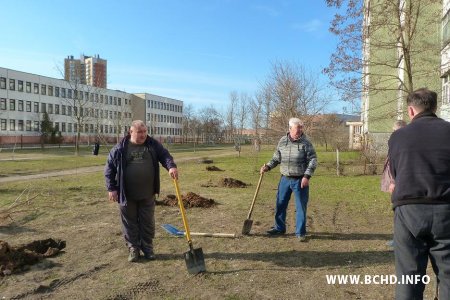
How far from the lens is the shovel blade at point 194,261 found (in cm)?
503

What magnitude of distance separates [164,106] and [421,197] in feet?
383

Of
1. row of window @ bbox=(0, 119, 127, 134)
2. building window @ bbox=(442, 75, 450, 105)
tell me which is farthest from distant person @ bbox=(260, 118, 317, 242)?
row of window @ bbox=(0, 119, 127, 134)

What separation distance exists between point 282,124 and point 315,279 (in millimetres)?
26163

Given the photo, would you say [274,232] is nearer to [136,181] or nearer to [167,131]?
[136,181]

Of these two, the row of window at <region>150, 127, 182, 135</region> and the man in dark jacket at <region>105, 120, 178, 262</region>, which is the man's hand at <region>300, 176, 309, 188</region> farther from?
the row of window at <region>150, 127, 182, 135</region>

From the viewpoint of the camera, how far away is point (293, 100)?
101 ft

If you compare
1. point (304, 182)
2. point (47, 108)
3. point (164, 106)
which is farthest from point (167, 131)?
point (304, 182)

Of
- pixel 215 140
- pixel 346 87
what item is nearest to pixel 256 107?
pixel 346 87

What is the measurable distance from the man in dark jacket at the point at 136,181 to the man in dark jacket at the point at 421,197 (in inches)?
117

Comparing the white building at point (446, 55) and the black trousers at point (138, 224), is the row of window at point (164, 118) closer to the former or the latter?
the white building at point (446, 55)

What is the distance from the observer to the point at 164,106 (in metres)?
118

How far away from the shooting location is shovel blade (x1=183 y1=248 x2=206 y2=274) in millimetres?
5027

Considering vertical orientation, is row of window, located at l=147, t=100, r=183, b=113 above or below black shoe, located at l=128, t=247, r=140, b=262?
Answer: above

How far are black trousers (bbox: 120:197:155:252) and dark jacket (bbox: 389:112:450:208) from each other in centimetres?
337
